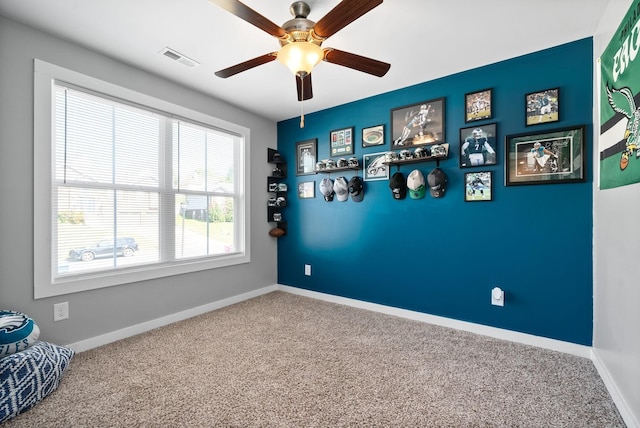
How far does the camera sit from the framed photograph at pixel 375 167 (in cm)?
323

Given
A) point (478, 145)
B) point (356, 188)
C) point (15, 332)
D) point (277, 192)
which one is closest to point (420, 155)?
point (478, 145)

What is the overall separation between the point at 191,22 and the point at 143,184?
1525 mm

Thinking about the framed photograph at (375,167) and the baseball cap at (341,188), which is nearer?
the framed photograph at (375,167)

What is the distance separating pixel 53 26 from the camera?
2.07 m

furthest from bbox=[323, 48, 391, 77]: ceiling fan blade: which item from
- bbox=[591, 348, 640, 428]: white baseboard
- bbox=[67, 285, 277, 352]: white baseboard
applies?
bbox=[67, 285, 277, 352]: white baseboard

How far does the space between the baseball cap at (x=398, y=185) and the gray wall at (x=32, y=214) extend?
7.36 feet

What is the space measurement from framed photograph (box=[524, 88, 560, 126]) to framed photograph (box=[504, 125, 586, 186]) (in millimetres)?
114

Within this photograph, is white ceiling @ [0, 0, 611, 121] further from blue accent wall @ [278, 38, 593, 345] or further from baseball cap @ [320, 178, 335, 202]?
baseball cap @ [320, 178, 335, 202]

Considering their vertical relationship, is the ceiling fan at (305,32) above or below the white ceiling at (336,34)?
below

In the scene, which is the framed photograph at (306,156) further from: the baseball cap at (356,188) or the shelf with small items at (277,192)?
the baseball cap at (356,188)

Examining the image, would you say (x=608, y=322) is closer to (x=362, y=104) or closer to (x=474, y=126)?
(x=474, y=126)

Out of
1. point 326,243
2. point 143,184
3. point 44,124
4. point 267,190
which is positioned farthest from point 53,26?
point 326,243

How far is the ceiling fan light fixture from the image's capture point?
1.73m

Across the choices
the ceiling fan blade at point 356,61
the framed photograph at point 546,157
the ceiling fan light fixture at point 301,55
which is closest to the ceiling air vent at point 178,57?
the ceiling fan light fixture at point 301,55
